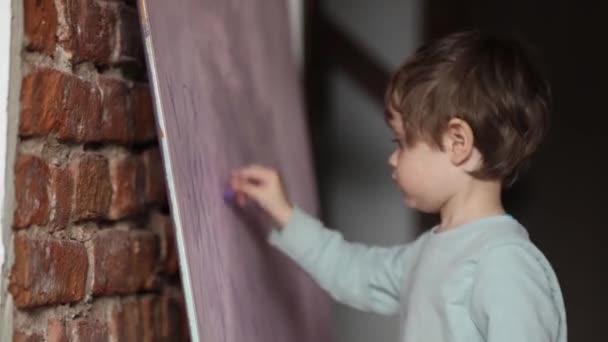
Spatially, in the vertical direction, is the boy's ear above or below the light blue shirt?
above

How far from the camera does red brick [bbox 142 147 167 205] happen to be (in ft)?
4.23

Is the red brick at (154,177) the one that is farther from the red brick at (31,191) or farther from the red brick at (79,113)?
the red brick at (31,191)

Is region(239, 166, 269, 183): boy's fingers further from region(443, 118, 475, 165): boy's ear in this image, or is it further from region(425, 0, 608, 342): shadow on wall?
region(425, 0, 608, 342): shadow on wall

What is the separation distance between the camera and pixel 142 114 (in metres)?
1.27

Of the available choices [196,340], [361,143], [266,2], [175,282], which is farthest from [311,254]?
[361,143]

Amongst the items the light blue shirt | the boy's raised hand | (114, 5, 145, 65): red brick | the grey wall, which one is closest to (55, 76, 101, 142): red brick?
(114, 5, 145, 65): red brick

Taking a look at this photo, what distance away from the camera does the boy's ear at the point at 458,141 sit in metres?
1.20

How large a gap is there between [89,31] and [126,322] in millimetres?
362

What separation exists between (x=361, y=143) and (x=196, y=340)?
100 cm

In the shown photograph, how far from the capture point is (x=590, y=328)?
191 cm

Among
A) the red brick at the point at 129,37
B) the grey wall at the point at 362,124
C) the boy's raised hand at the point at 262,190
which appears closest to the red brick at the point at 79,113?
the red brick at the point at 129,37

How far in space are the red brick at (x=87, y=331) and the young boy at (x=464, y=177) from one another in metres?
0.25

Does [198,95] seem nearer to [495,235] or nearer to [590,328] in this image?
[495,235]

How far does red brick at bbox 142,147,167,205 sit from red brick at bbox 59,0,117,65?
159 millimetres
